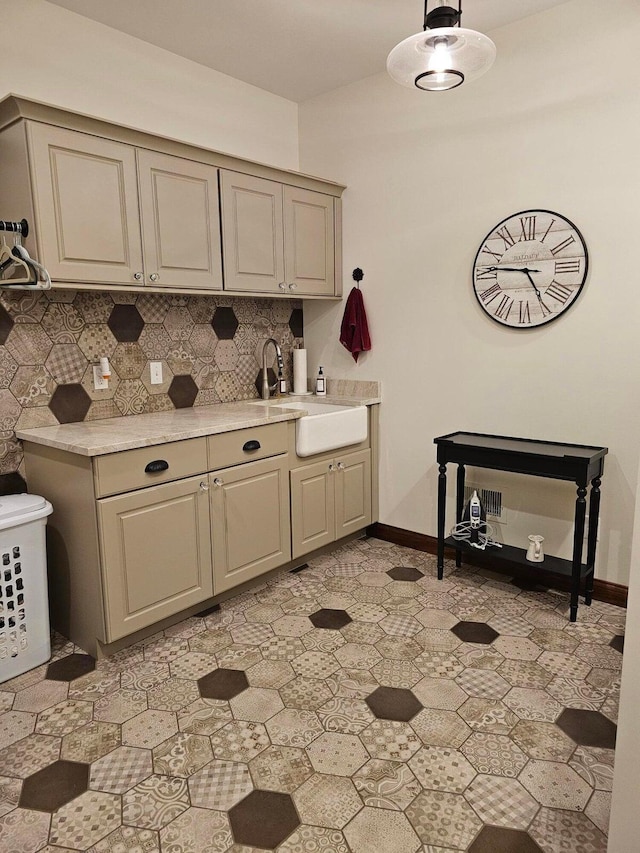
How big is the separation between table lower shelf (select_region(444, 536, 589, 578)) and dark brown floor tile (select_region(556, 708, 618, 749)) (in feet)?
2.53

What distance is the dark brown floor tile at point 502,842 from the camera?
4.88ft

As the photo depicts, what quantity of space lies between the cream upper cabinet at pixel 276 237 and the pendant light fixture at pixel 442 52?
1.14 metres

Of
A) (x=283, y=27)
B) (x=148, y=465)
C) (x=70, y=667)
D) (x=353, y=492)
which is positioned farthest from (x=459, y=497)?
(x=283, y=27)

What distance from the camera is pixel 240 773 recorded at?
1.76 meters

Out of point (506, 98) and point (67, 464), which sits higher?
point (506, 98)

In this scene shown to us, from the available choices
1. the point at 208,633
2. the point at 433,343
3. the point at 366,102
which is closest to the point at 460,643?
the point at 208,633

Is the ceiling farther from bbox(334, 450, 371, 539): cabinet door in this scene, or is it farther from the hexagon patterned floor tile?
bbox(334, 450, 371, 539): cabinet door

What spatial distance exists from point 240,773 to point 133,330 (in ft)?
6.91

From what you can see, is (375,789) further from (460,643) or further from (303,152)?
(303,152)

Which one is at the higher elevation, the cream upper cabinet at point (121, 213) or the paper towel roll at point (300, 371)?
the cream upper cabinet at point (121, 213)

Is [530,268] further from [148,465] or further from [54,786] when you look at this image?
[54,786]

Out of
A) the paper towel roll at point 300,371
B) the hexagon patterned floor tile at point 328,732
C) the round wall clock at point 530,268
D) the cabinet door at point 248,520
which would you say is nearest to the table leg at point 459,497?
the hexagon patterned floor tile at point 328,732

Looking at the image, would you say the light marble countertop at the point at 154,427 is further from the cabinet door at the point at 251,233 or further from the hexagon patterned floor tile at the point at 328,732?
the cabinet door at the point at 251,233

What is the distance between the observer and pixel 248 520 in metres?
2.86
